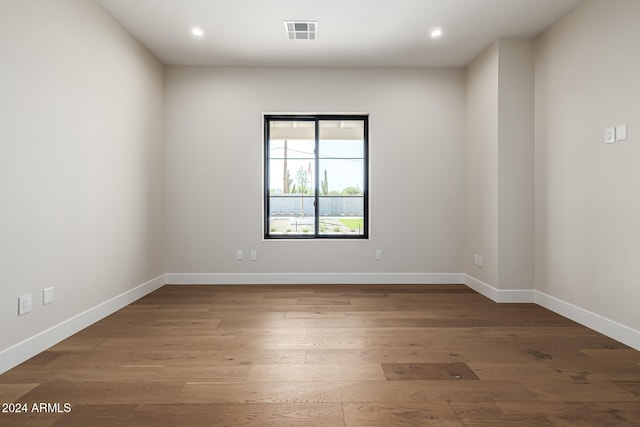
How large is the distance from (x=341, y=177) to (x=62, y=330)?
3423mm

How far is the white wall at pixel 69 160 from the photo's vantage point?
2.34m

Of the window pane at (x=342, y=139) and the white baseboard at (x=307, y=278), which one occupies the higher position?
the window pane at (x=342, y=139)

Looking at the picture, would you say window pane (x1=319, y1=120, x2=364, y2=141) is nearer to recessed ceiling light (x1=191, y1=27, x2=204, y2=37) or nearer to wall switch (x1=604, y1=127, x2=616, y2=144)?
recessed ceiling light (x1=191, y1=27, x2=204, y2=37)

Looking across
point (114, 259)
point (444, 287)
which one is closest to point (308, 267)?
point (444, 287)

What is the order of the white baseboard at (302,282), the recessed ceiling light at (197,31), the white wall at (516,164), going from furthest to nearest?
the white wall at (516,164) < the recessed ceiling light at (197,31) < the white baseboard at (302,282)

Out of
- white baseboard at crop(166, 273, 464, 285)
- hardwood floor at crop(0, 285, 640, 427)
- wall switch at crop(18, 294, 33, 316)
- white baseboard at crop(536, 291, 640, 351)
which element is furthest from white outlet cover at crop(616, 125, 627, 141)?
wall switch at crop(18, 294, 33, 316)

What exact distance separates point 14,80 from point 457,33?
12.6 feet

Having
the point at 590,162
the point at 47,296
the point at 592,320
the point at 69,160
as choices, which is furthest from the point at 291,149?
the point at 592,320

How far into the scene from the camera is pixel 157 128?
458 centimetres

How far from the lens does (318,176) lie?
4.99 meters

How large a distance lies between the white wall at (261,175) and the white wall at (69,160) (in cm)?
56

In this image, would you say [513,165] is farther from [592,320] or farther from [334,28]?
[334,28]

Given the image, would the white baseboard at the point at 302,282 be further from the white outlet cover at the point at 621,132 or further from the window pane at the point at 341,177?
the white outlet cover at the point at 621,132

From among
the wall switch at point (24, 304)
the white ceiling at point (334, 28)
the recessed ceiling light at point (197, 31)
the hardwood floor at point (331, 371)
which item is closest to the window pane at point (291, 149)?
the white ceiling at point (334, 28)
